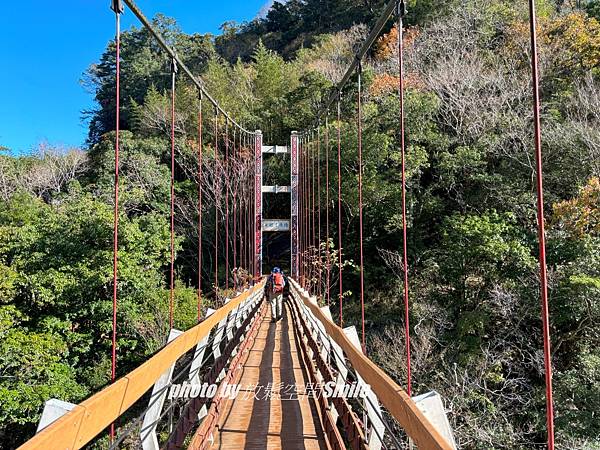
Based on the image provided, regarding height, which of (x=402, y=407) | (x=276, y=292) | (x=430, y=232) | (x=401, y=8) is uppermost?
(x=401, y=8)

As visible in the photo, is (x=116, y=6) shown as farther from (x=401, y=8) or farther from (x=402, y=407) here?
(x=402, y=407)

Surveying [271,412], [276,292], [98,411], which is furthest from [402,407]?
[276,292]

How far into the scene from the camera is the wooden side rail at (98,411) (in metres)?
0.85

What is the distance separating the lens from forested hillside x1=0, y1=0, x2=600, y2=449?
6.88 m

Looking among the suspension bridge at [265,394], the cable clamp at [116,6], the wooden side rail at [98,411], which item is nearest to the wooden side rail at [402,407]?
the suspension bridge at [265,394]

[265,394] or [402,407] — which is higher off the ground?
[402,407]

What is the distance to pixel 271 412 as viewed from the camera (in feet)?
8.77

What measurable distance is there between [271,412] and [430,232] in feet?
30.0

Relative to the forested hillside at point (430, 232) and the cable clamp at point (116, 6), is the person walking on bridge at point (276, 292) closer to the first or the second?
the forested hillside at point (430, 232)

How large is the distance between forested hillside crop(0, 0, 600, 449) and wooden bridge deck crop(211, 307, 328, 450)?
3465mm

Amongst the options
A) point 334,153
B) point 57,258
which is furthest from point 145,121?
point 57,258

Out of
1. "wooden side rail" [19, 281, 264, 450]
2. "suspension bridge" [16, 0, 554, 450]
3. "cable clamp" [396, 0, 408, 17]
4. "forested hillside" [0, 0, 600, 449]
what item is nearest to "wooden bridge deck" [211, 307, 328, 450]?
"suspension bridge" [16, 0, 554, 450]

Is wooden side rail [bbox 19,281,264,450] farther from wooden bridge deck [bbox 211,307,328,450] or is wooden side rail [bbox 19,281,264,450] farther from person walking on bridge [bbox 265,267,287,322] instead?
person walking on bridge [bbox 265,267,287,322]

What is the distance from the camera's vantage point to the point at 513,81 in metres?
10.8
